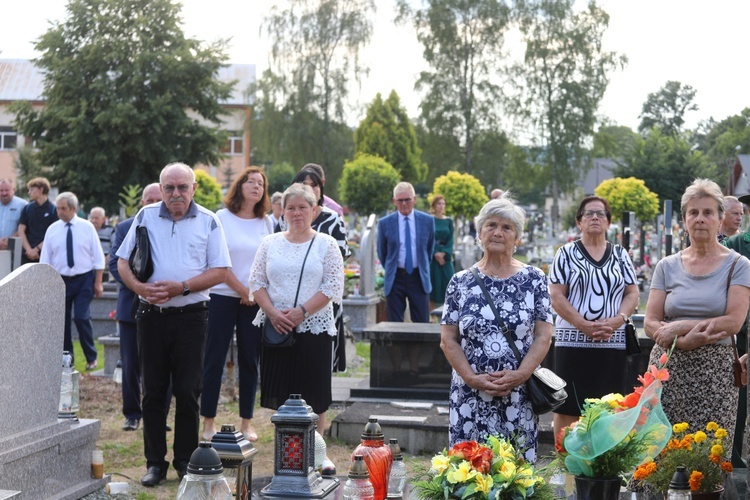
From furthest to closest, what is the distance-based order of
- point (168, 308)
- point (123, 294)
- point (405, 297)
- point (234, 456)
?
point (405, 297), point (123, 294), point (168, 308), point (234, 456)

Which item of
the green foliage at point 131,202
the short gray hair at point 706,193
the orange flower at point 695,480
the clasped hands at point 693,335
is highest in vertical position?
the green foliage at point 131,202

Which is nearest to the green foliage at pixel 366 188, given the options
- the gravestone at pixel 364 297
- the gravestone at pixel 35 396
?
the gravestone at pixel 364 297

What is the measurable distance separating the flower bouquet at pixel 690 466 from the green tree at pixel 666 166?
36.4 m

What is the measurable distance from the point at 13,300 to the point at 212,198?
3073 centimetres

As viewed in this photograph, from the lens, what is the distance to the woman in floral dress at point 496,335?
17.0 ft

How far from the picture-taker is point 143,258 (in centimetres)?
691

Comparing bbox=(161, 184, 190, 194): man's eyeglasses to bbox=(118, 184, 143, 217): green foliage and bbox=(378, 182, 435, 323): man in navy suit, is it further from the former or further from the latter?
bbox=(118, 184, 143, 217): green foliage

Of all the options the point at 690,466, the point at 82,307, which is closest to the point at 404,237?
the point at 82,307

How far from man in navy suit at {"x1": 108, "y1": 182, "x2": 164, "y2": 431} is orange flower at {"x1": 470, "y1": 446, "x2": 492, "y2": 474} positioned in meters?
5.36

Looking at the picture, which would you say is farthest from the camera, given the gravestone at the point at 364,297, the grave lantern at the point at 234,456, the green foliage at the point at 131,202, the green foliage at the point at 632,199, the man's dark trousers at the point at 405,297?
the green foliage at the point at 632,199

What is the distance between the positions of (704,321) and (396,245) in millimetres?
6199

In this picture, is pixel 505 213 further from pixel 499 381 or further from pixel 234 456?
pixel 234 456

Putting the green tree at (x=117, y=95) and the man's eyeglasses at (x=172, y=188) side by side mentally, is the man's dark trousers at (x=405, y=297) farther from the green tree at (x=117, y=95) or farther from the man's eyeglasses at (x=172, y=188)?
the green tree at (x=117, y=95)

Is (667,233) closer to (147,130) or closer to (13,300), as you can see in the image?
(13,300)
